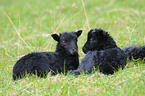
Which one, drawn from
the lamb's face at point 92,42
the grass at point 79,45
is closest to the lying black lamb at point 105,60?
the lamb's face at point 92,42

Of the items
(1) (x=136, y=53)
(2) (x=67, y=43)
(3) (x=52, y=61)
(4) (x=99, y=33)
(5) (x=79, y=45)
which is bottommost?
(1) (x=136, y=53)

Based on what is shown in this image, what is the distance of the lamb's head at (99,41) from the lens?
633cm

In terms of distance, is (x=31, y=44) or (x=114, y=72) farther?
(x=31, y=44)

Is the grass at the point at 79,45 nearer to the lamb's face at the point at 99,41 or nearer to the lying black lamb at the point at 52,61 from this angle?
the lying black lamb at the point at 52,61

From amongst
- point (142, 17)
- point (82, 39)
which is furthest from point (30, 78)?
point (142, 17)

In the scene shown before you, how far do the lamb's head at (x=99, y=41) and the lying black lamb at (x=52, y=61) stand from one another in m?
0.45

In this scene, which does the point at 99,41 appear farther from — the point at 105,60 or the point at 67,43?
the point at 67,43

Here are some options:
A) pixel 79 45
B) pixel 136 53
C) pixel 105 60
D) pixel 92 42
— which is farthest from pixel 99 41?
pixel 79 45

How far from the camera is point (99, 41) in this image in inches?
253

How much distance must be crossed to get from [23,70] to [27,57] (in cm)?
42

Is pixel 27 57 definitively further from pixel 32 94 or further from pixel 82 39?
A: pixel 82 39

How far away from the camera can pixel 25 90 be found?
196 inches

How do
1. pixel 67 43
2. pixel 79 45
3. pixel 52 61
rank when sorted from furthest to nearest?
pixel 79 45
pixel 67 43
pixel 52 61

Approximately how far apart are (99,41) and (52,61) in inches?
52.7
